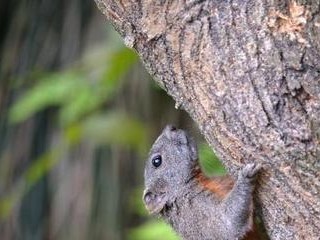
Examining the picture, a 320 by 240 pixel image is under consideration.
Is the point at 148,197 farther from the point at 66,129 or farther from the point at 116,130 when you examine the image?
the point at 116,130

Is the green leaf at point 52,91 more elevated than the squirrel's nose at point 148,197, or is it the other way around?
the green leaf at point 52,91

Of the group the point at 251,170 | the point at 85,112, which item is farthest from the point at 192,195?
the point at 85,112

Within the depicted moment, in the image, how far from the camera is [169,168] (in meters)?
2.81

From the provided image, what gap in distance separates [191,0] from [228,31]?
0.39 feet

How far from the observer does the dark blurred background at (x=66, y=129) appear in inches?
207

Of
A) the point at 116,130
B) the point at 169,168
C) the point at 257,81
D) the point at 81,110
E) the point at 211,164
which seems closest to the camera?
the point at 257,81

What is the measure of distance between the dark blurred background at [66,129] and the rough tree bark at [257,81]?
2700 mm

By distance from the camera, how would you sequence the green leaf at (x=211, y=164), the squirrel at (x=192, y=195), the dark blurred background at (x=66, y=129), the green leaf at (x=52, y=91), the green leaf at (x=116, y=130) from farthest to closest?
the dark blurred background at (x=66, y=129), the green leaf at (x=116, y=130), the green leaf at (x=52, y=91), the green leaf at (x=211, y=164), the squirrel at (x=192, y=195)

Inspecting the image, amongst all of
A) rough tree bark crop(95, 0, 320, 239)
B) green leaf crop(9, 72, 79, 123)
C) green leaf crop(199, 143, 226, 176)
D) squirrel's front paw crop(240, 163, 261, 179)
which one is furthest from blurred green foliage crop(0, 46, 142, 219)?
squirrel's front paw crop(240, 163, 261, 179)

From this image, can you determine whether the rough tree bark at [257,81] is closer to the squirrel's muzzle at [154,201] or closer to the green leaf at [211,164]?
the squirrel's muzzle at [154,201]

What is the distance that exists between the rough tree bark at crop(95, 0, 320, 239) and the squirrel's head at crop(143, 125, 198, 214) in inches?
20.1

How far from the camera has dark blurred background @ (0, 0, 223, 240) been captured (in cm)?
526

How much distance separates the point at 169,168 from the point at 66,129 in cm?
230

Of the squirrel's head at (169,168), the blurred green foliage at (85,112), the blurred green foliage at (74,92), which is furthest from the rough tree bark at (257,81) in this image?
the blurred green foliage at (74,92)
